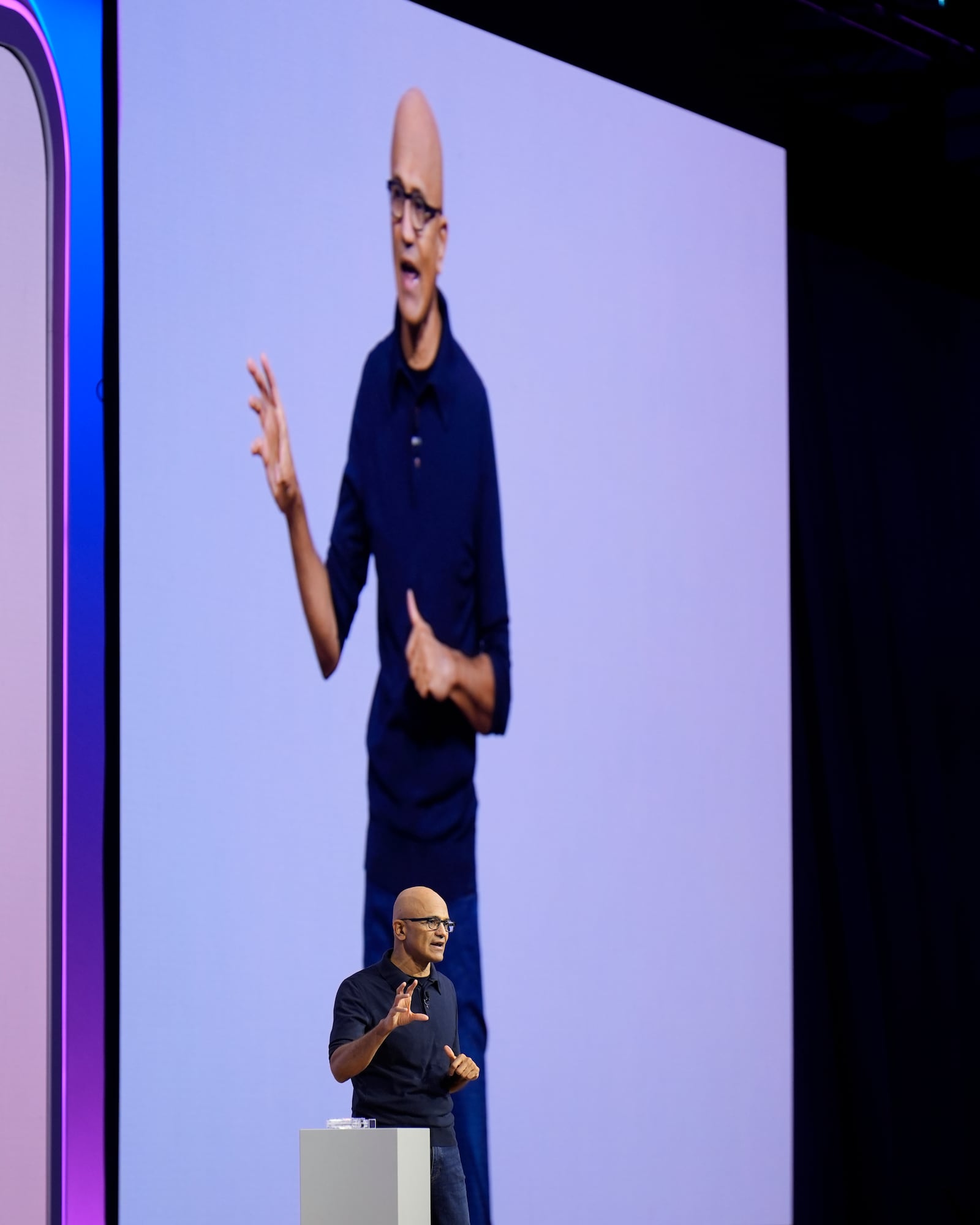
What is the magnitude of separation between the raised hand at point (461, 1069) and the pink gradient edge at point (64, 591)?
685mm

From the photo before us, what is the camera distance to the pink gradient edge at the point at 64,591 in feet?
8.54

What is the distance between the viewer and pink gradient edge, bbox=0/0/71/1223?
102 inches

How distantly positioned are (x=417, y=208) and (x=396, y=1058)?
176 centimetres

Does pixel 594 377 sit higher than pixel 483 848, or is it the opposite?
pixel 594 377

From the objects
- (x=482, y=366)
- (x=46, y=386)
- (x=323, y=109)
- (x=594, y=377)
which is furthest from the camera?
(x=594, y=377)

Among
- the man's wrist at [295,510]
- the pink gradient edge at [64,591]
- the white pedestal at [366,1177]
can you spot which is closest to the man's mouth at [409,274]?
the man's wrist at [295,510]

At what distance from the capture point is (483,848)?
3336mm

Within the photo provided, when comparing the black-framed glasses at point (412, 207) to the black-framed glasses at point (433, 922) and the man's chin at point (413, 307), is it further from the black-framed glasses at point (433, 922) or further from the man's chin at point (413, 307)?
the black-framed glasses at point (433, 922)

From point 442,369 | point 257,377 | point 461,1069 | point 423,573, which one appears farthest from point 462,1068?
point 442,369

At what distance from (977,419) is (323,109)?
2891 mm

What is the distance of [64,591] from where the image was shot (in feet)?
8.82

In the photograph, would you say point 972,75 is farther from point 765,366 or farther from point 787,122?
point 765,366

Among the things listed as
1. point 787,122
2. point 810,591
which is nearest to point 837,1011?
point 810,591

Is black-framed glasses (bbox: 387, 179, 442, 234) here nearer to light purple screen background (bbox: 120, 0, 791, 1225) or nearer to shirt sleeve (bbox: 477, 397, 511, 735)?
light purple screen background (bbox: 120, 0, 791, 1225)
